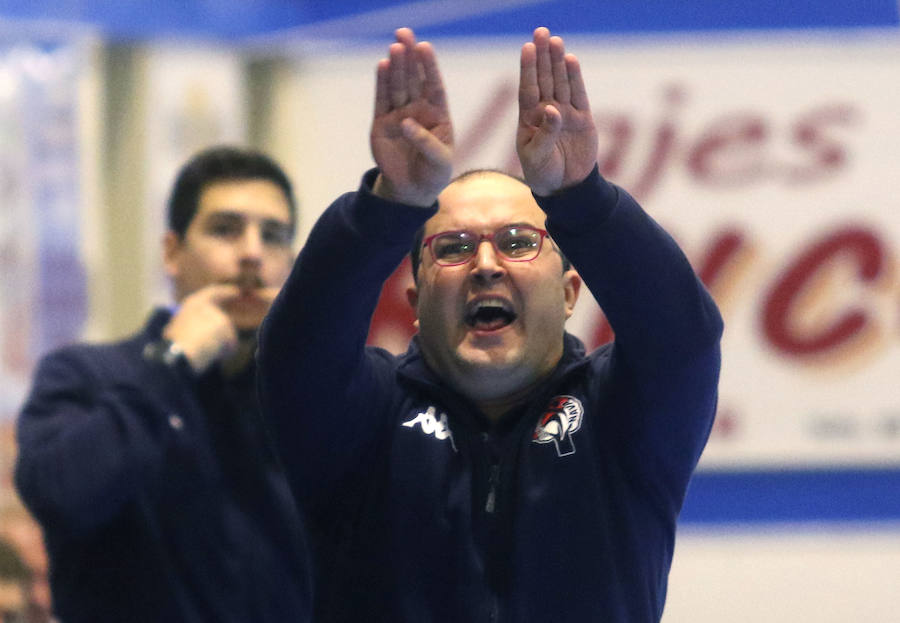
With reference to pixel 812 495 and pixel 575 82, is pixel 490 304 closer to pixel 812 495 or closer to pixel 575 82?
pixel 575 82

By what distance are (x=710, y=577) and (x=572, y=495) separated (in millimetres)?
2466

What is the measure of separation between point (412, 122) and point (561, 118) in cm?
14

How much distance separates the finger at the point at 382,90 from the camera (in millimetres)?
1194

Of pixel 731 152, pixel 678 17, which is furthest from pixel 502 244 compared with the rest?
pixel 678 17

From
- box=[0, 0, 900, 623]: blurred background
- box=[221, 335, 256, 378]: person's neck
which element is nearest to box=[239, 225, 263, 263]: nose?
box=[221, 335, 256, 378]: person's neck

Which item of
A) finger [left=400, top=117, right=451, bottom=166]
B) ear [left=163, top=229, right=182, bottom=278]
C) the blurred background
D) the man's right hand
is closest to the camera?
finger [left=400, top=117, right=451, bottom=166]

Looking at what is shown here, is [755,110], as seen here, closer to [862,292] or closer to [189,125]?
[862,292]

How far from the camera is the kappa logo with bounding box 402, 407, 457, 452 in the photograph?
1331 millimetres

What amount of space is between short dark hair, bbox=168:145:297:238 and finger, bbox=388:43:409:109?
899 millimetres

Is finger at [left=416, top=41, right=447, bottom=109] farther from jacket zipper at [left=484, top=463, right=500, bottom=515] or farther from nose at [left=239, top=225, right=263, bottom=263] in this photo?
nose at [left=239, top=225, right=263, bottom=263]

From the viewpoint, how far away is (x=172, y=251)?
83.8 inches

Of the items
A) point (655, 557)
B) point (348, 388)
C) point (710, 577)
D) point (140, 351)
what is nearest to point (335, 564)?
point (348, 388)

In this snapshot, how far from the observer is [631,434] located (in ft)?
4.26

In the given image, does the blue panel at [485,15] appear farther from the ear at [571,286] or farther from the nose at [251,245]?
the ear at [571,286]
